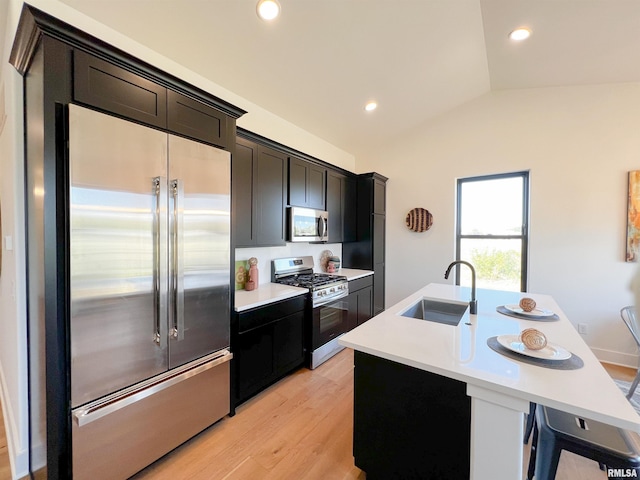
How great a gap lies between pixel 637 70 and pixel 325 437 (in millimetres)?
4702

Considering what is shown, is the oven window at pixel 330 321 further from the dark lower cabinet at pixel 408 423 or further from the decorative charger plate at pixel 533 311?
the decorative charger plate at pixel 533 311

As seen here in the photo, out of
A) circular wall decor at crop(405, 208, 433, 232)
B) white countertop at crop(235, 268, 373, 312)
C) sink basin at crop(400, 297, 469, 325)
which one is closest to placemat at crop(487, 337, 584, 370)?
sink basin at crop(400, 297, 469, 325)

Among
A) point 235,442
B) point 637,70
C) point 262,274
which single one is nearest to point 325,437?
point 235,442

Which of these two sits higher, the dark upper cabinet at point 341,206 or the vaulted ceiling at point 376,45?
the vaulted ceiling at point 376,45

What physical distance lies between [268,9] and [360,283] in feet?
10.3

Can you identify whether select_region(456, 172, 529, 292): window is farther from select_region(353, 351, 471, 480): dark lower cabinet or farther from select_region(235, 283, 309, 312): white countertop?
select_region(353, 351, 471, 480): dark lower cabinet

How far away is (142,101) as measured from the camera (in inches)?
63.0

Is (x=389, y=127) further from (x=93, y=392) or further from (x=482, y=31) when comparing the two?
(x=93, y=392)

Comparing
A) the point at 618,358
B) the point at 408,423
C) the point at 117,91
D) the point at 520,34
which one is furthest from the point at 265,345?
the point at 618,358

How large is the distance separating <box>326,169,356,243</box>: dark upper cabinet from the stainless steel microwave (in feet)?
0.68

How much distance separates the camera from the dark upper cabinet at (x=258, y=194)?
8.27 ft

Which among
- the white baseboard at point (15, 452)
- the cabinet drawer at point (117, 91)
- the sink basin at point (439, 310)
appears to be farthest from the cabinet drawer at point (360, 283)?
the white baseboard at point (15, 452)

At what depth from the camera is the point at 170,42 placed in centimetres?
213

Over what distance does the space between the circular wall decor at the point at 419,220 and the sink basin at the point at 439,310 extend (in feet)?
7.03
